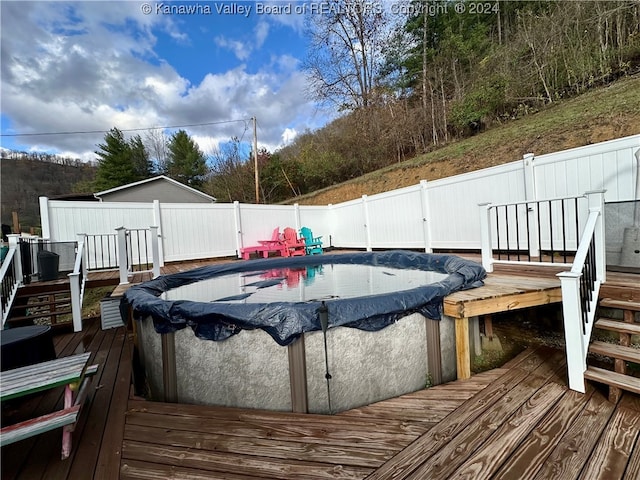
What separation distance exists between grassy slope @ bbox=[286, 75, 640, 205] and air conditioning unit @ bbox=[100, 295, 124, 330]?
853 cm

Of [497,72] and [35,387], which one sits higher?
[497,72]

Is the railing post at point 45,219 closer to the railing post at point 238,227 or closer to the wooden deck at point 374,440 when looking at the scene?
the railing post at point 238,227

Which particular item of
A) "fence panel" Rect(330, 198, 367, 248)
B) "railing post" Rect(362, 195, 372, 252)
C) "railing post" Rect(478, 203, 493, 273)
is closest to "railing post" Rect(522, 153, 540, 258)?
"railing post" Rect(478, 203, 493, 273)

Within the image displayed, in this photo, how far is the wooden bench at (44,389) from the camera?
1264 millimetres

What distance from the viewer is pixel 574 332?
1.83 metres

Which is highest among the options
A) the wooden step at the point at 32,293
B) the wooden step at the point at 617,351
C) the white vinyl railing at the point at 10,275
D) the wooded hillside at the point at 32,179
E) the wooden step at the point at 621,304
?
the wooded hillside at the point at 32,179

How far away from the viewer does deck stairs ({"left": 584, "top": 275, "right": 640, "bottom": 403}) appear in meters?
1.69

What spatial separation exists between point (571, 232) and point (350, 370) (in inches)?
152

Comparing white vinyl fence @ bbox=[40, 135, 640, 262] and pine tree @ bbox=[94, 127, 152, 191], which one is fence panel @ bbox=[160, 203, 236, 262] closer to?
white vinyl fence @ bbox=[40, 135, 640, 262]

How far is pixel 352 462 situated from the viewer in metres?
1.31

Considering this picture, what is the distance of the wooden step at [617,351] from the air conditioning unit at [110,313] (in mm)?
4833

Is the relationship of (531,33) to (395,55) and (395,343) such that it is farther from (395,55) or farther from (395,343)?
(395,343)

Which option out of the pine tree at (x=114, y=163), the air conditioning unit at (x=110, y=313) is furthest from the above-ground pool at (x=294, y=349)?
the pine tree at (x=114, y=163)

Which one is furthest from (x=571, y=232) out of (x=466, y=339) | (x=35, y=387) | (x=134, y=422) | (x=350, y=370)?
(x=35, y=387)
